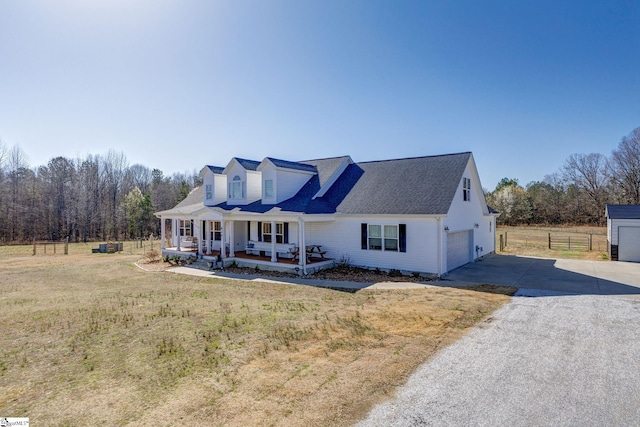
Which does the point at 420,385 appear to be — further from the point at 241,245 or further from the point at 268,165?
the point at 241,245

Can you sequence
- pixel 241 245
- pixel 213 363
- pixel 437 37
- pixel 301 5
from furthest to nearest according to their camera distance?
pixel 241 245 → pixel 437 37 → pixel 301 5 → pixel 213 363

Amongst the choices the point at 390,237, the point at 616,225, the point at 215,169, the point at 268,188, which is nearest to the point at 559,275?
the point at 390,237

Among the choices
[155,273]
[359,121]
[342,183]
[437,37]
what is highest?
[437,37]

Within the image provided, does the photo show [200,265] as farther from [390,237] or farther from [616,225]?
[616,225]

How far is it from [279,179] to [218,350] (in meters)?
13.3

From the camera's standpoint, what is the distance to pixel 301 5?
13688mm

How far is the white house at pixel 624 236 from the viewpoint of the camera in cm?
1798

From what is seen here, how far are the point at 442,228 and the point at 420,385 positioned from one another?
33.7 ft

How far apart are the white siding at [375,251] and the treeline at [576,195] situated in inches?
1673

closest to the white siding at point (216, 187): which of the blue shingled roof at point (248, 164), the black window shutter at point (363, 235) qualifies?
the blue shingled roof at point (248, 164)

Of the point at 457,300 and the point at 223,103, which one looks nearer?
the point at 457,300

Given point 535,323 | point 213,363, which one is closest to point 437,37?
point 535,323

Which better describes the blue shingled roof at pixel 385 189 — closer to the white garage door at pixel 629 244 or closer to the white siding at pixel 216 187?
the white siding at pixel 216 187

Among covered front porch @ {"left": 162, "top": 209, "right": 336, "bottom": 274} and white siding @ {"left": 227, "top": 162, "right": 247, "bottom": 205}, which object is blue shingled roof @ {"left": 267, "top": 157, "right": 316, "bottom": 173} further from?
covered front porch @ {"left": 162, "top": 209, "right": 336, "bottom": 274}
